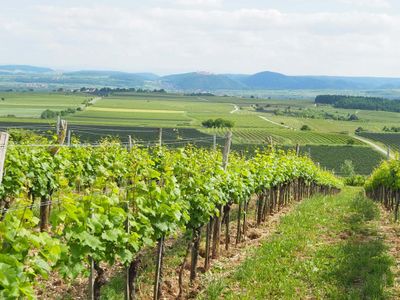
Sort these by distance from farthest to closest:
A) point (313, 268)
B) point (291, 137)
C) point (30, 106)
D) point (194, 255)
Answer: point (30, 106)
point (291, 137)
point (313, 268)
point (194, 255)

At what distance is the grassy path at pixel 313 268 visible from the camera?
8227 mm

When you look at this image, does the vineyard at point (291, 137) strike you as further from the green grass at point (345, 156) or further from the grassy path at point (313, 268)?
the grassy path at point (313, 268)

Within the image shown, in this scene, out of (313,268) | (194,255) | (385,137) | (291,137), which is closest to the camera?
(194,255)

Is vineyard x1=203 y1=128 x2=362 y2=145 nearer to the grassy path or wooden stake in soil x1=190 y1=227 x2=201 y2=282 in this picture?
the grassy path

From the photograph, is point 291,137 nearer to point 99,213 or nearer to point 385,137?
point 385,137

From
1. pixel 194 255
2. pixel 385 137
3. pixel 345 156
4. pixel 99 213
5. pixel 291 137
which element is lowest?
pixel 345 156

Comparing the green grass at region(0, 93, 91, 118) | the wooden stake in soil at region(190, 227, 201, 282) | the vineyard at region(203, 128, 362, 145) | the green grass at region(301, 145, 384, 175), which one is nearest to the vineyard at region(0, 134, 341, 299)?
the wooden stake in soil at region(190, 227, 201, 282)

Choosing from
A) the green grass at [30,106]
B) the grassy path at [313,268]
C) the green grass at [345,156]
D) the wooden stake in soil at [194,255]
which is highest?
the wooden stake in soil at [194,255]

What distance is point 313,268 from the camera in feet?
31.2

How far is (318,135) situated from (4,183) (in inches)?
3582

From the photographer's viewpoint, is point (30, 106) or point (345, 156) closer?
point (345, 156)

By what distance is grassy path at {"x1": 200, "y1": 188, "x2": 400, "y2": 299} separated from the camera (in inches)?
324

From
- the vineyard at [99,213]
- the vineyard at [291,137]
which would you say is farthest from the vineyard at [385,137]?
the vineyard at [99,213]

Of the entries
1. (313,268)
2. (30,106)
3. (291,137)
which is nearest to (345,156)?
(291,137)
